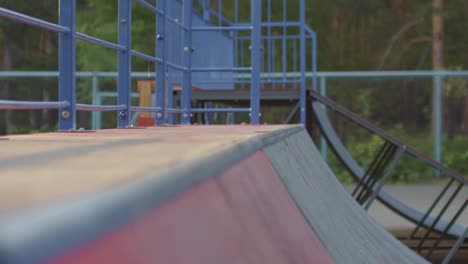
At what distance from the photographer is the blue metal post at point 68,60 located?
3.51 m

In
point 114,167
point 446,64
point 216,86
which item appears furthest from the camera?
point 446,64

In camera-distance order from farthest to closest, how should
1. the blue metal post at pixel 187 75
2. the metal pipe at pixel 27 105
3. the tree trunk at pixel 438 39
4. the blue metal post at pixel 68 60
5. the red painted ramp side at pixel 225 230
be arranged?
the tree trunk at pixel 438 39
the blue metal post at pixel 187 75
the blue metal post at pixel 68 60
the metal pipe at pixel 27 105
the red painted ramp side at pixel 225 230

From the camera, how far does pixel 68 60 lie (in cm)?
357

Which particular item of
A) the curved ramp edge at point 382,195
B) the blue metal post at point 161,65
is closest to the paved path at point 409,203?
the curved ramp edge at point 382,195

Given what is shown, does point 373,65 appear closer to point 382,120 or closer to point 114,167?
point 382,120

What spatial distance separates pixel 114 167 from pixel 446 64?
26744mm

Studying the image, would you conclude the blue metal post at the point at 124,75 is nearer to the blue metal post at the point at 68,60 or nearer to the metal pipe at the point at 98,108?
the metal pipe at the point at 98,108

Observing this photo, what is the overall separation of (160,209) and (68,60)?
2.73 meters

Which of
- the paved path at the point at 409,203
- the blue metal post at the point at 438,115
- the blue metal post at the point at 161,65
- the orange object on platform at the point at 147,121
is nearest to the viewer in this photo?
the blue metal post at the point at 161,65

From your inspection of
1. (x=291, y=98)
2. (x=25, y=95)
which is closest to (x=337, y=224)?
(x=291, y=98)

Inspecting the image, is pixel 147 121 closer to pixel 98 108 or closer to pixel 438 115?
pixel 98 108

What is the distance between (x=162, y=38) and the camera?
5.46m

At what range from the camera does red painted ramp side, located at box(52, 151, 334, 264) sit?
80 cm

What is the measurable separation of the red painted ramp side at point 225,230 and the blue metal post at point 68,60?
5.00 ft
